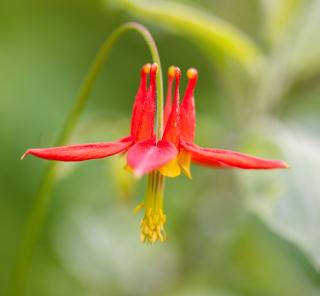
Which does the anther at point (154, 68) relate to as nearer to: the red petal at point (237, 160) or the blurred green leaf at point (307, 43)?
the red petal at point (237, 160)

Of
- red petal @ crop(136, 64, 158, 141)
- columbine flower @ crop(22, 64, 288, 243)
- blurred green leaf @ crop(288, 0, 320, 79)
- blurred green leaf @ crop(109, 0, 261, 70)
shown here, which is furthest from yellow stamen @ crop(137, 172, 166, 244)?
blurred green leaf @ crop(288, 0, 320, 79)

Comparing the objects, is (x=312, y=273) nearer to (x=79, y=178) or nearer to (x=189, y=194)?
(x=189, y=194)

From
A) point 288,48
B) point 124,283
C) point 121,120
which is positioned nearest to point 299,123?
point 288,48

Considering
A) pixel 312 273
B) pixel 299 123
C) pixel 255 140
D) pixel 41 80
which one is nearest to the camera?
pixel 312 273

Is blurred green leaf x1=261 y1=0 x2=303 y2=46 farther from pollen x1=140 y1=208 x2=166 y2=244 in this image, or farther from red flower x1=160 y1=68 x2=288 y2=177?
pollen x1=140 y1=208 x2=166 y2=244

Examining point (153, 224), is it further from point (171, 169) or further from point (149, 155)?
point (149, 155)

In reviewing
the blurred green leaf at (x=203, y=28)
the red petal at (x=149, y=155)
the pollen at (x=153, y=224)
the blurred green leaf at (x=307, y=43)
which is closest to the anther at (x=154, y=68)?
the red petal at (x=149, y=155)
